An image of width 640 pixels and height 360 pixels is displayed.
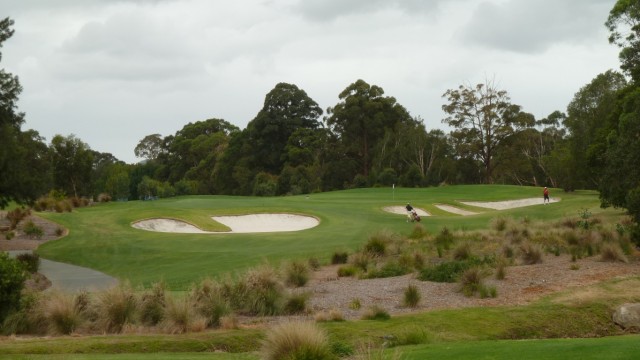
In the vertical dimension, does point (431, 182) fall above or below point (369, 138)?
below

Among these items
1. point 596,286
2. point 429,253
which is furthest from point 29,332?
point 429,253

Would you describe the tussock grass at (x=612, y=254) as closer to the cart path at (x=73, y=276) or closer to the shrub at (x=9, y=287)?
the cart path at (x=73, y=276)

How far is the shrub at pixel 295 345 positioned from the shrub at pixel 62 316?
5.49 meters

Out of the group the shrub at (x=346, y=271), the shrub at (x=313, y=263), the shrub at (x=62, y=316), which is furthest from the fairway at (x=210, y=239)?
the shrub at (x=62, y=316)

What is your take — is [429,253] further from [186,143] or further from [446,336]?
[186,143]

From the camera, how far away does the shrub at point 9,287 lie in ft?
41.5

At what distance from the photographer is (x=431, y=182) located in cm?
8125

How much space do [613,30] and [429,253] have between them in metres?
27.0

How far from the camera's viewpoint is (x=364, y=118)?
299ft

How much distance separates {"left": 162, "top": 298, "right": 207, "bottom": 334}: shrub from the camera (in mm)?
12312

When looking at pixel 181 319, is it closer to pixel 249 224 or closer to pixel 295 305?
pixel 295 305

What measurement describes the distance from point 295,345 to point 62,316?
619 centimetres

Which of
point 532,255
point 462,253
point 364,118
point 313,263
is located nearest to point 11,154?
point 313,263

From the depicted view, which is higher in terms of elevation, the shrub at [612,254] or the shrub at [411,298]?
the shrub at [612,254]
